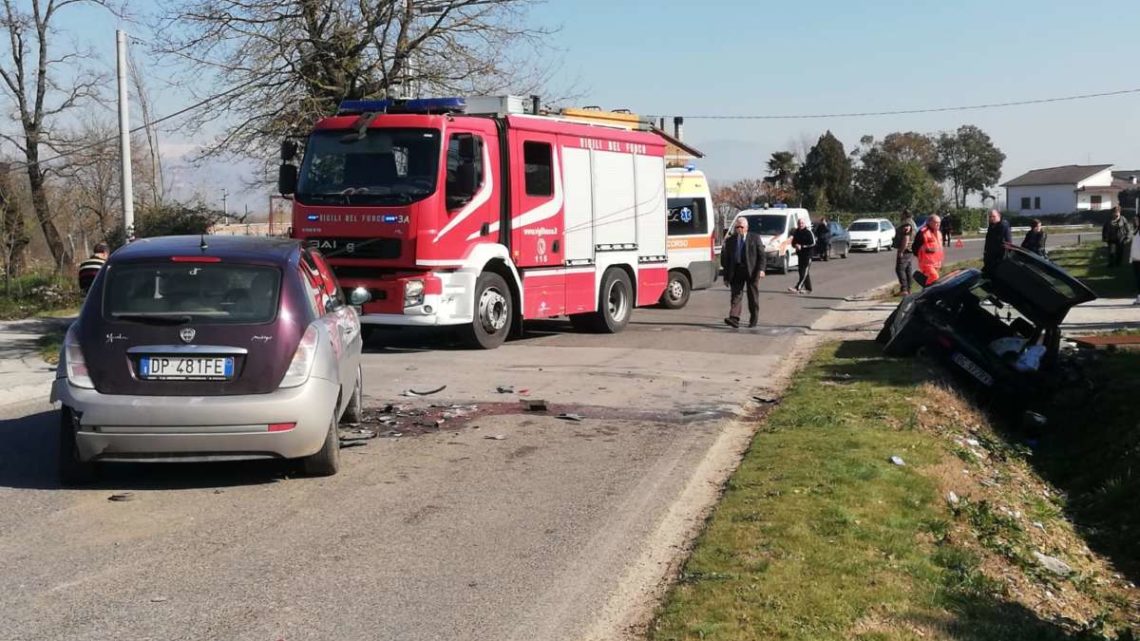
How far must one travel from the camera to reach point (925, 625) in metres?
5.24

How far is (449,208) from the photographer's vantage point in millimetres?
15320

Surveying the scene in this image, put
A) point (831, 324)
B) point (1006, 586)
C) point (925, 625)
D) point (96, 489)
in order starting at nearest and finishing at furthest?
point (925, 625), point (1006, 586), point (96, 489), point (831, 324)

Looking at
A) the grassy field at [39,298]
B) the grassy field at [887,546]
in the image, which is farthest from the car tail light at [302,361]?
the grassy field at [39,298]

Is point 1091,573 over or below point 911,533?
below

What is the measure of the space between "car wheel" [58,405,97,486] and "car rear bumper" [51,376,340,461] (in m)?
0.11

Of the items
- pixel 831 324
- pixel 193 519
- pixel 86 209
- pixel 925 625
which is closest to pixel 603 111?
pixel 831 324

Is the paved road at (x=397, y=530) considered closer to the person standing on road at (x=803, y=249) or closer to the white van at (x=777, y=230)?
the person standing on road at (x=803, y=249)

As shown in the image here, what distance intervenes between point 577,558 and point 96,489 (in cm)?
342

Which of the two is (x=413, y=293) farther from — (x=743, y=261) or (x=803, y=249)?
(x=803, y=249)

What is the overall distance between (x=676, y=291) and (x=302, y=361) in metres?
16.5

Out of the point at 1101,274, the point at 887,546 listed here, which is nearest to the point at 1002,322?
the point at 887,546

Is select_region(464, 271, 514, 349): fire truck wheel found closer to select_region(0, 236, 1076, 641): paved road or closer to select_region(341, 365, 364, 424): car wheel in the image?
select_region(0, 236, 1076, 641): paved road

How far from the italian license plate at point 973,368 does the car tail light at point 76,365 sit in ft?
28.4

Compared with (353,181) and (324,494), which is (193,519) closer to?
(324,494)
